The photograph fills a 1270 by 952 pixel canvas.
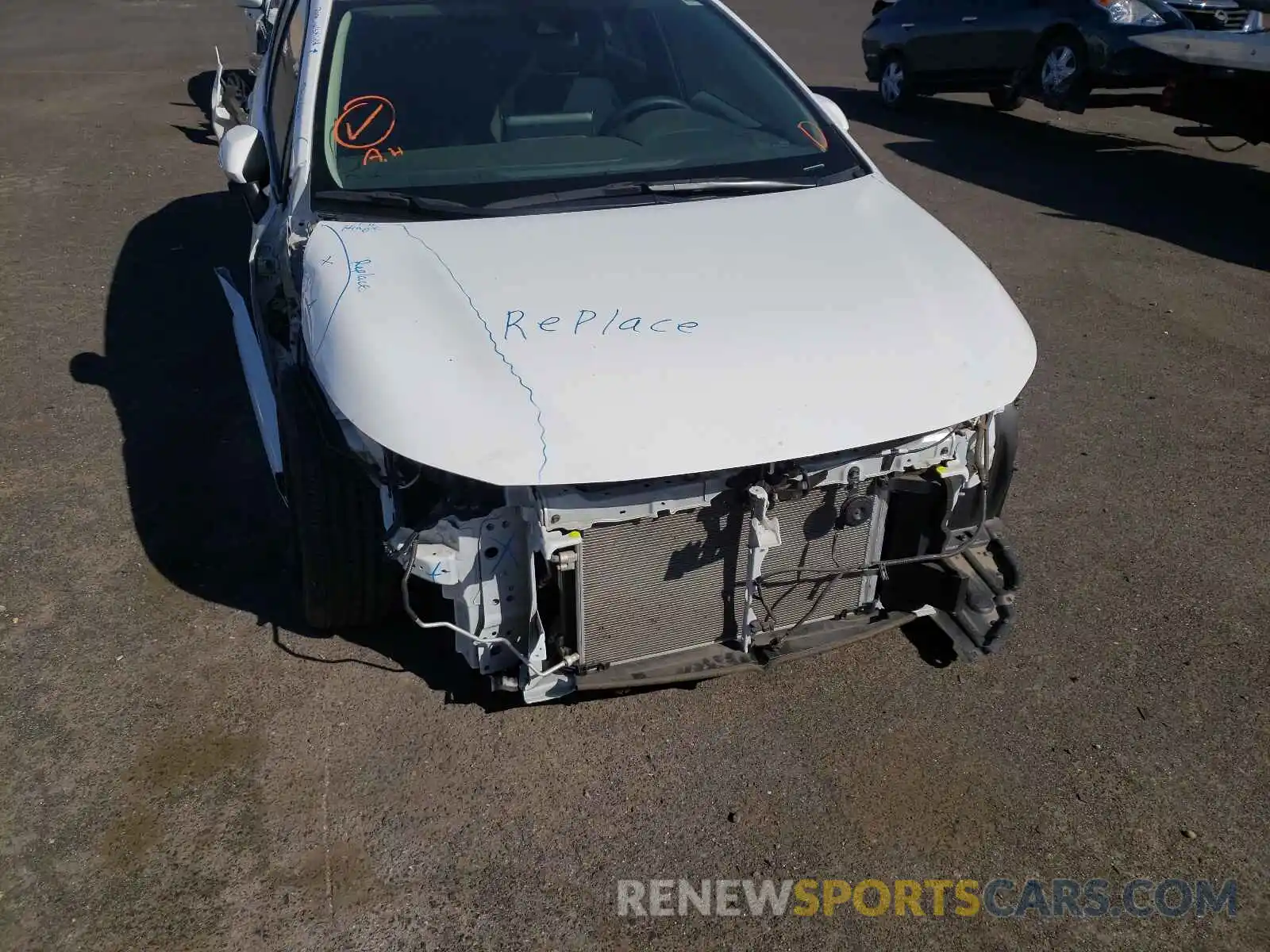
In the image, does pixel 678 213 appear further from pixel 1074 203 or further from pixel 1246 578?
pixel 1074 203

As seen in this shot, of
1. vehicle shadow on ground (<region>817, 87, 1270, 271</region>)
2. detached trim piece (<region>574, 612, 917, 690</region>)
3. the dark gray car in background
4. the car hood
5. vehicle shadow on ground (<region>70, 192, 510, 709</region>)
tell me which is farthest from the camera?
the dark gray car in background

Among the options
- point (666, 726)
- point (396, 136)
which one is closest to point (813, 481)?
point (666, 726)

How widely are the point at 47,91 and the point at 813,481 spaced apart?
12.1 metres

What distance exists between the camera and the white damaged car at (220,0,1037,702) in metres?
2.60

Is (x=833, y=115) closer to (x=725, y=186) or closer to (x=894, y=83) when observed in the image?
(x=725, y=186)

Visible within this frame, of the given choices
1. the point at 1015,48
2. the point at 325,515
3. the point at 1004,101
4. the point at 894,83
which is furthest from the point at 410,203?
the point at 1004,101

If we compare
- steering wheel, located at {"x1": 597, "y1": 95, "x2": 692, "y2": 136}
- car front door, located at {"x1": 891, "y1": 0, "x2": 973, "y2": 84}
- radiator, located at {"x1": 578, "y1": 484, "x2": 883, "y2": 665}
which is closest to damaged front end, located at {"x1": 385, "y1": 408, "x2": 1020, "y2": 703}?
radiator, located at {"x1": 578, "y1": 484, "x2": 883, "y2": 665}

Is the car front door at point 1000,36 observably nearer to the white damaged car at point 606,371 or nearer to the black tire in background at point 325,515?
the white damaged car at point 606,371

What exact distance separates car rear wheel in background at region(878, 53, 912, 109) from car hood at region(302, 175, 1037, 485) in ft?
30.6

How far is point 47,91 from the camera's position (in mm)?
11695

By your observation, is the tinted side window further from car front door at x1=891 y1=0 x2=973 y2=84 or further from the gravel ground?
car front door at x1=891 y1=0 x2=973 y2=84

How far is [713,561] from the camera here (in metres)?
2.91

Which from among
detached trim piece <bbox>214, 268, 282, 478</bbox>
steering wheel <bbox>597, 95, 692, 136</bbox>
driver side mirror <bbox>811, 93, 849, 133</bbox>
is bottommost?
detached trim piece <bbox>214, 268, 282, 478</bbox>

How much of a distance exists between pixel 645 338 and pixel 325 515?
45.3 inches
